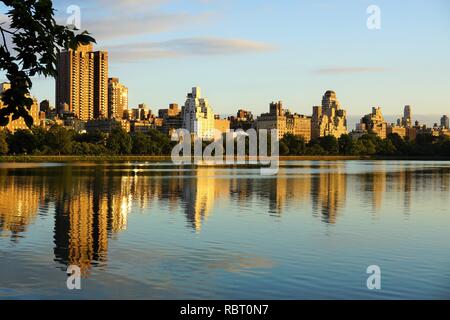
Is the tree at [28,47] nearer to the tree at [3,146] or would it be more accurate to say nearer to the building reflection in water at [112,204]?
the building reflection in water at [112,204]

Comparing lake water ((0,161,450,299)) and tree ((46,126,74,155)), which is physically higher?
tree ((46,126,74,155))

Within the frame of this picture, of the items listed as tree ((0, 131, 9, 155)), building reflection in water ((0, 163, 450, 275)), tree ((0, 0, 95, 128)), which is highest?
tree ((0, 0, 95, 128))

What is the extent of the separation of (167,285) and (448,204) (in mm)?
30422

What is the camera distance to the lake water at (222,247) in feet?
56.6

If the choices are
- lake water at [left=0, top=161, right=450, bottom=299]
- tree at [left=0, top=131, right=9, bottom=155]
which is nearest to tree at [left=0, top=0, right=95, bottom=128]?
lake water at [left=0, top=161, right=450, bottom=299]

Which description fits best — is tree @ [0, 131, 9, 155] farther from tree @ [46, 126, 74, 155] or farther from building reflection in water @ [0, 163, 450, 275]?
building reflection in water @ [0, 163, 450, 275]

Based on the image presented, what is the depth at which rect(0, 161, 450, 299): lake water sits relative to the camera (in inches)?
680

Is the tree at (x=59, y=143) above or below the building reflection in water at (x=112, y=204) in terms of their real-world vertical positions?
above

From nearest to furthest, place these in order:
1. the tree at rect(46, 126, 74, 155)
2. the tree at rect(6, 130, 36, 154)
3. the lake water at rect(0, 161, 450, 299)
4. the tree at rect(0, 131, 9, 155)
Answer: the lake water at rect(0, 161, 450, 299), the tree at rect(0, 131, 9, 155), the tree at rect(6, 130, 36, 154), the tree at rect(46, 126, 74, 155)

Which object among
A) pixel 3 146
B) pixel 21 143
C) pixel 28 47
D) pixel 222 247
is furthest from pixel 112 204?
pixel 21 143

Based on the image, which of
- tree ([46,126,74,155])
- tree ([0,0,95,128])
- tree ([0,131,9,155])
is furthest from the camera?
tree ([46,126,74,155])

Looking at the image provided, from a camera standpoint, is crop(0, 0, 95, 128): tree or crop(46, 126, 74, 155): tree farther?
crop(46, 126, 74, 155): tree

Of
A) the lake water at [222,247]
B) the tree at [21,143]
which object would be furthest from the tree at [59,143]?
the lake water at [222,247]
